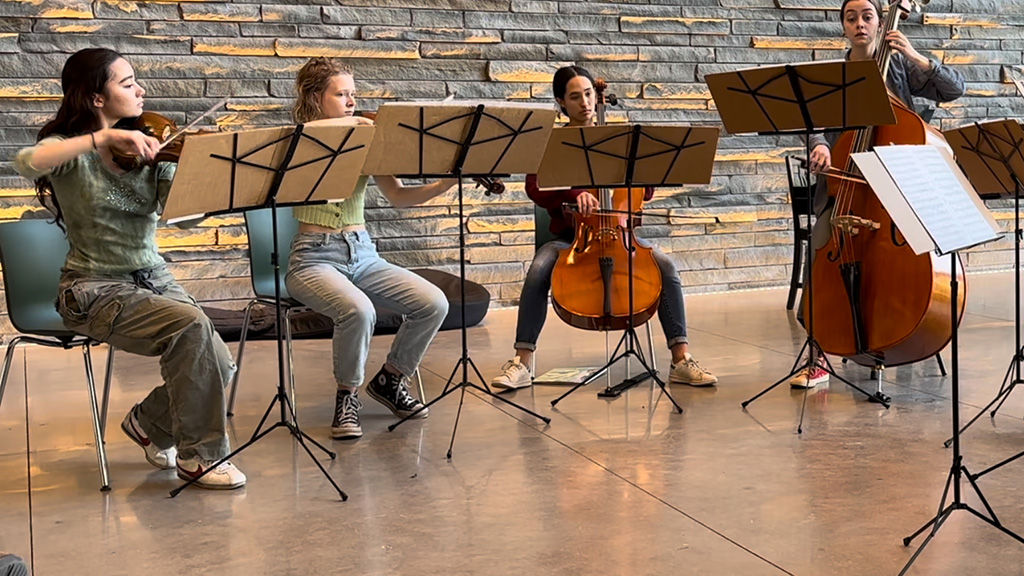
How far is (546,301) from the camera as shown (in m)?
4.05

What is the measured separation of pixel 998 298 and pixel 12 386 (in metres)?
4.61

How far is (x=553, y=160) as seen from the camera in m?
3.50

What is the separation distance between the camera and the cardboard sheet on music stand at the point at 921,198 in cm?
212

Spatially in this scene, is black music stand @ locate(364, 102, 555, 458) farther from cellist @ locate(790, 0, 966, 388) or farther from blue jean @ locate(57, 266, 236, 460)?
cellist @ locate(790, 0, 966, 388)

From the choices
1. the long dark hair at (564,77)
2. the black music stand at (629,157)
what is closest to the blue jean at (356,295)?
the black music stand at (629,157)

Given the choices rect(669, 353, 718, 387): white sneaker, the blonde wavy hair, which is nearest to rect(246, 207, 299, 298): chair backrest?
the blonde wavy hair

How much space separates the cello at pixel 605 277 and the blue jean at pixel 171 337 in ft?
4.10

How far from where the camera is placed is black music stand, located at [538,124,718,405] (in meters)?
3.49

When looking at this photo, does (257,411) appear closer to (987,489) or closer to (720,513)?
(720,513)

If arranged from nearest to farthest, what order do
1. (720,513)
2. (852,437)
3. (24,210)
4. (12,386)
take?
(720,513) < (852,437) < (12,386) < (24,210)

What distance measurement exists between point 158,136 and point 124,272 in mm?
368

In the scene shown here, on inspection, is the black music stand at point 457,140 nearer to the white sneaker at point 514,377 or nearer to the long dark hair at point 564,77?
the white sneaker at point 514,377

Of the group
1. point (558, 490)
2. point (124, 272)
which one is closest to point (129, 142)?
point (124, 272)

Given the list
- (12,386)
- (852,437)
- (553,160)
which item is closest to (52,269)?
(12,386)
